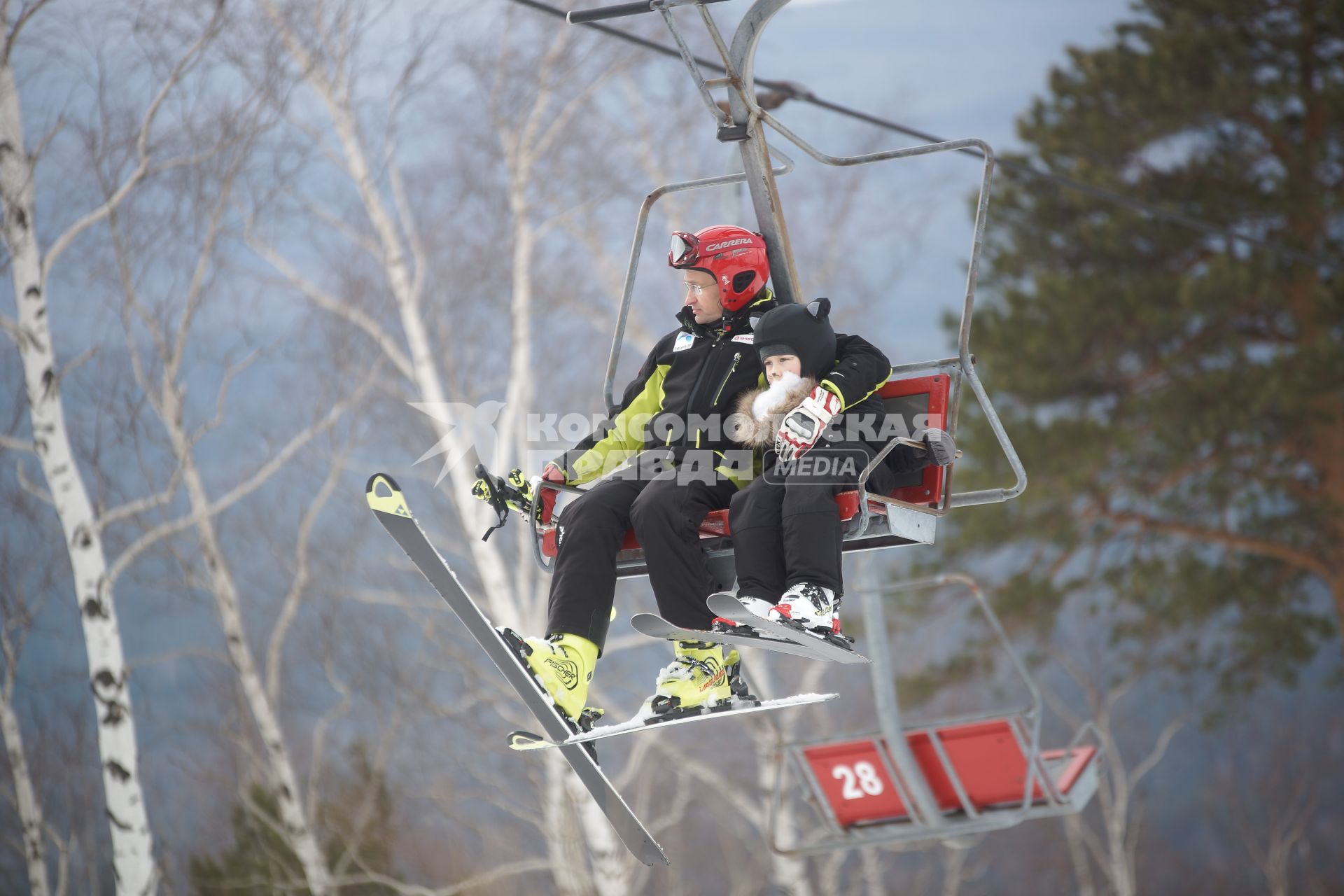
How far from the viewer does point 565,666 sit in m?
3.23

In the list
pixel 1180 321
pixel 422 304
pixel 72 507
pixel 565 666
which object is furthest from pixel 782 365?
pixel 1180 321

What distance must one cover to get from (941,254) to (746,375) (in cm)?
2930

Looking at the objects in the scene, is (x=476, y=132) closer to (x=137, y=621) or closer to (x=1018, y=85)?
(x=137, y=621)

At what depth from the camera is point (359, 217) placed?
1059 cm

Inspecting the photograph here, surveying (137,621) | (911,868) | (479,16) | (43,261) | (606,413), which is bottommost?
(911,868)

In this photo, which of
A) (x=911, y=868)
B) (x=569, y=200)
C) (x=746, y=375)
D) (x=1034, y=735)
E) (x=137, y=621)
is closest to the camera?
(x=746, y=375)

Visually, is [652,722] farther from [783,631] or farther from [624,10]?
[624,10]

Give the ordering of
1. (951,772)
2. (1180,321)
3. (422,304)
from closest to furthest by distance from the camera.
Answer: (951,772) < (422,304) < (1180,321)

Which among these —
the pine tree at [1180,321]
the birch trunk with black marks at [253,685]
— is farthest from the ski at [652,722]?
the pine tree at [1180,321]

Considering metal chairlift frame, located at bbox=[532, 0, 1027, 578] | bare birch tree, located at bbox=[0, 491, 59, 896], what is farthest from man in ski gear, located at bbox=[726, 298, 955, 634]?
bare birch tree, located at bbox=[0, 491, 59, 896]

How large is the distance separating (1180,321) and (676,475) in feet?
30.0

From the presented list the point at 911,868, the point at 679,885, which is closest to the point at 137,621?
the point at 679,885

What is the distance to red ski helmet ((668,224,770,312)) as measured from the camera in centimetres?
354

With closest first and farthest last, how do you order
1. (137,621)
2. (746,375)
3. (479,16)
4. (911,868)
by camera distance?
(746,375) < (479,16) < (911,868) < (137,621)
